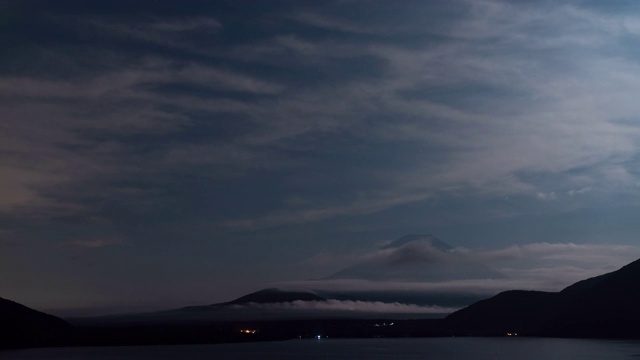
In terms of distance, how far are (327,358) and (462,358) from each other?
2677cm

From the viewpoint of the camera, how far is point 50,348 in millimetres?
195875

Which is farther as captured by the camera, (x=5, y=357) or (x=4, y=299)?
(x=4, y=299)

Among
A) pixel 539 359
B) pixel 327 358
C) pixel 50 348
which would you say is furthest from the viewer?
pixel 50 348

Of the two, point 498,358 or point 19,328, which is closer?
point 498,358

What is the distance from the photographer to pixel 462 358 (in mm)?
155250

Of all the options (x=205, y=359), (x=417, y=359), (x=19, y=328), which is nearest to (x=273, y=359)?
(x=205, y=359)

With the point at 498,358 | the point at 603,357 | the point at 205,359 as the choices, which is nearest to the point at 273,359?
the point at 205,359

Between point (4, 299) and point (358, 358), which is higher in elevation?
point (4, 299)

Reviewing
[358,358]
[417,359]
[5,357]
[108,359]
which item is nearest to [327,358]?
[358,358]

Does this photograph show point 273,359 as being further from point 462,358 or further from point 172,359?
point 462,358

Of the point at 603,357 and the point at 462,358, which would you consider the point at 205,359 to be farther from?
the point at 603,357

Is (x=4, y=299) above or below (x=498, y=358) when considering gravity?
above

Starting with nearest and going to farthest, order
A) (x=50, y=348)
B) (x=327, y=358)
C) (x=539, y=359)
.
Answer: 1. (x=539, y=359)
2. (x=327, y=358)
3. (x=50, y=348)

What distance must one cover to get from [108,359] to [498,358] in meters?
71.7
